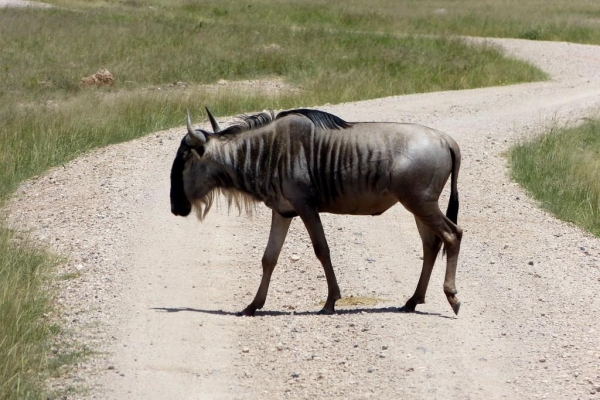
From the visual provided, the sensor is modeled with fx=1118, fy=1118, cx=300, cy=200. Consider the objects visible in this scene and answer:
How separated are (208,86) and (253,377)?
55.9 ft

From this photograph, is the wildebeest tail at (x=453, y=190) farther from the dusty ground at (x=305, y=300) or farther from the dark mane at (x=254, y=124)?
the dark mane at (x=254, y=124)

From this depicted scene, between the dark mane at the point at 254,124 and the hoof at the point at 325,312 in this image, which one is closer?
the hoof at the point at 325,312

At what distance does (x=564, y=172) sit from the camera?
1443cm

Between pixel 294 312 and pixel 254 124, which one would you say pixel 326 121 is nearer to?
pixel 254 124

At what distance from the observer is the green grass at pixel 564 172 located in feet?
41.9

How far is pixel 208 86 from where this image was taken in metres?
23.5

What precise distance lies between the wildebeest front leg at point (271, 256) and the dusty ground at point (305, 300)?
0.11m

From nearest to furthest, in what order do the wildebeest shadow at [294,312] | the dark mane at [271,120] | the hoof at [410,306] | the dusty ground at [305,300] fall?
the dusty ground at [305,300] → the wildebeest shadow at [294,312] → the hoof at [410,306] → the dark mane at [271,120]

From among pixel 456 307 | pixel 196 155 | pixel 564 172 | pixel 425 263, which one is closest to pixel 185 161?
pixel 196 155

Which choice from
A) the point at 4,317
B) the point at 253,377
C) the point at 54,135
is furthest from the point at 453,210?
the point at 54,135

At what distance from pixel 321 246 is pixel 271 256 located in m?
0.47

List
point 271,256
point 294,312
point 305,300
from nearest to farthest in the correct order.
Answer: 1. point 294,312
2. point 271,256
3. point 305,300

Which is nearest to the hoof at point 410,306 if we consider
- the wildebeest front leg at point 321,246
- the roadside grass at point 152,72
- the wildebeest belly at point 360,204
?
the wildebeest front leg at point 321,246

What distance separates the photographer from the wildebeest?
827 cm
